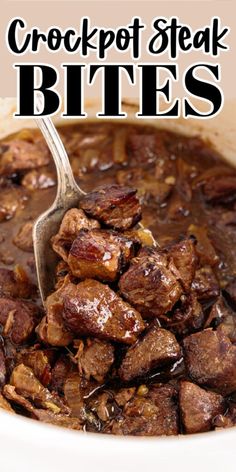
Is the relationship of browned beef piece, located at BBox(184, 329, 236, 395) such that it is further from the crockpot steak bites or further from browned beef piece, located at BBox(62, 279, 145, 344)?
browned beef piece, located at BBox(62, 279, 145, 344)

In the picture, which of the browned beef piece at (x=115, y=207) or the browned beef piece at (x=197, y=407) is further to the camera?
the browned beef piece at (x=115, y=207)

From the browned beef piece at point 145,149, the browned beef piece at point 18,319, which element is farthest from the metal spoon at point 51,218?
the browned beef piece at point 145,149

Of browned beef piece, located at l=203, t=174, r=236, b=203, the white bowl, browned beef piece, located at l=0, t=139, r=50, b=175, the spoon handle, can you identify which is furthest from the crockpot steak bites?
the white bowl

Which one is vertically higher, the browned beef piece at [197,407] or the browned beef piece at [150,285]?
the browned beef piece at [150,285]

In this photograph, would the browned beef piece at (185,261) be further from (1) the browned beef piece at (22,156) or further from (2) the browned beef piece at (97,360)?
(1) the browned beef piece at (22,156)

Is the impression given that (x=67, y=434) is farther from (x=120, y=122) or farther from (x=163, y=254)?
(x=120, y=122)

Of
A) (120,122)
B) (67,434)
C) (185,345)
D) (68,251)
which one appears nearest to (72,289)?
(68,251)
